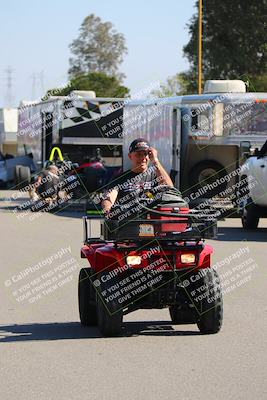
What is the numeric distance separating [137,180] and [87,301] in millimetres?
1183

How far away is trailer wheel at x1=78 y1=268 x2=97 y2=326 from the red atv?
21.5 inches

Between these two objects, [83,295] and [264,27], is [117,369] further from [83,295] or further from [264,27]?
[264,27]

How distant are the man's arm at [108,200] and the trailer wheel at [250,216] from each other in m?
10.6

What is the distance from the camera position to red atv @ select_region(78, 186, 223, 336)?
27.5 ft

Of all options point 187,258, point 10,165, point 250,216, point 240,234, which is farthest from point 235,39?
point 187,258

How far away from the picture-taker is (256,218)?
19266 millimetres

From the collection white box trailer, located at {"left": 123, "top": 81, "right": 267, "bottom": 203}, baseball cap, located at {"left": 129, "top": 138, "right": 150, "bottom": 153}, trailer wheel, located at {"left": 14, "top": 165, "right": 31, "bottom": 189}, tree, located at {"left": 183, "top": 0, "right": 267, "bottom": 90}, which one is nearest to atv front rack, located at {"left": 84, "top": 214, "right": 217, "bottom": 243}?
baseball cap, located at {"left": 129, "top": 138, "right": 150, "bottom": 153}

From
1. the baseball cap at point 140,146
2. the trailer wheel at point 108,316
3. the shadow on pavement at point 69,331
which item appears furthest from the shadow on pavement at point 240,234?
the trailer wheel at point 108,316

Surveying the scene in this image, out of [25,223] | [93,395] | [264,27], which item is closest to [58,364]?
[93,395]

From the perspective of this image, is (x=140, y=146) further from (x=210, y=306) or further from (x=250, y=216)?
(x=250, y=216)

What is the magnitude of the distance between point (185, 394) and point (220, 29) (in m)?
45.3

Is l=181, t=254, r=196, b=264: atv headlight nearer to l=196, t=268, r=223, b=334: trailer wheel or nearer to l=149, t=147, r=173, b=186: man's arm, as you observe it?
l=196, t=268, r=223, b=334: trailer wheel

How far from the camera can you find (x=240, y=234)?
1859 centimetres

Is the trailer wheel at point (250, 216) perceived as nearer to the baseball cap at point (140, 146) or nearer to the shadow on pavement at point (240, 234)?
the shadow on pavement at point (240, 234)
